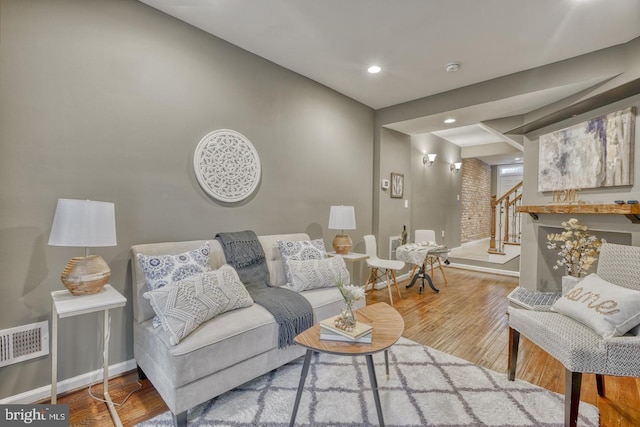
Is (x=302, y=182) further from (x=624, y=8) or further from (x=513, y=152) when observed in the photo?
(x=513, y=152)

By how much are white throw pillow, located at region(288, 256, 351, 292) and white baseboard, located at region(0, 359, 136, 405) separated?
4.43 feet

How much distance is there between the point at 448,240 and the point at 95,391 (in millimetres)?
6454

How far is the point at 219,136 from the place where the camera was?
2633 mm

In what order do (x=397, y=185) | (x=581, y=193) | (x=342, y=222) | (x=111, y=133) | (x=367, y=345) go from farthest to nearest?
(x=397, y=185) → (x=342, y=222) → (x=581, y=193) → (x=111, y=133) → (x=367, y=345)

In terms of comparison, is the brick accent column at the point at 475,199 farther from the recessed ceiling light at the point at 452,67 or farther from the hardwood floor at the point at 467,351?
the recessed ceiling light at the point at 452,67

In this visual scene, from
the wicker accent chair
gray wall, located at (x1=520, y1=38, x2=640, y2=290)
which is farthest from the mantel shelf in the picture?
the wicker accent chair

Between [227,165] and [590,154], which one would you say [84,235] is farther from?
[590,154]

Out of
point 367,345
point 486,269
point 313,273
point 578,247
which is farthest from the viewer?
point 486,269

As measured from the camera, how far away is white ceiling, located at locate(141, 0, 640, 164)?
7.17 ft

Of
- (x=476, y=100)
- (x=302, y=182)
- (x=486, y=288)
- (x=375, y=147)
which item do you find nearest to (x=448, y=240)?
(x=486, y=288)

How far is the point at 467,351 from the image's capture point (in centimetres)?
252

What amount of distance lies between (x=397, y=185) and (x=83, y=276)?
409 centimetres

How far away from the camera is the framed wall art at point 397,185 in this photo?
4641 mm

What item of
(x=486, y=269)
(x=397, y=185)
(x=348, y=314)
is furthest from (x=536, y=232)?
(x=348, y=314)
